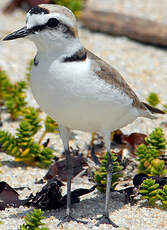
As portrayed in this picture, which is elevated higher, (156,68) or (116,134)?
(156,68)

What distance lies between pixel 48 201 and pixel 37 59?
3.80 ft

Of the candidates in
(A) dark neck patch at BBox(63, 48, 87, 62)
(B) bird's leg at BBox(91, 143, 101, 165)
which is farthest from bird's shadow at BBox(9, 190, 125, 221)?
(A) dark neck patch at BBox(63, 48, 87, 62)

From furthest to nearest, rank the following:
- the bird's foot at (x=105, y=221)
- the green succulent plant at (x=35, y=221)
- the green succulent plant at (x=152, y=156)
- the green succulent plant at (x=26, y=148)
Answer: the green succulent plant at (x=26, y=148)
the green succulent plant at (x=152, y=156)
the bird's foot at (x=105, y=221)
the green succulent plant at (x=35, y=221)

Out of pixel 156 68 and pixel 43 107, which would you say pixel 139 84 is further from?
pixel 43 107

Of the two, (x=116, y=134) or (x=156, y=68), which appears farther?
(x=156, y=68)

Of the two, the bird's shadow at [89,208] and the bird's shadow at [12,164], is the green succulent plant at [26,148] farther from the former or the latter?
the bird's shadow at [89,208]

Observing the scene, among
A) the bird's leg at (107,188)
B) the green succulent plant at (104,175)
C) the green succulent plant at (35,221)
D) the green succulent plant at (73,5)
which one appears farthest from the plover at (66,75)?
the green succulent plant at (73,5)

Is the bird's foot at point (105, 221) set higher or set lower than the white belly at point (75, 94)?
lower

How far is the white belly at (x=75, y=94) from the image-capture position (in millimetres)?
3357

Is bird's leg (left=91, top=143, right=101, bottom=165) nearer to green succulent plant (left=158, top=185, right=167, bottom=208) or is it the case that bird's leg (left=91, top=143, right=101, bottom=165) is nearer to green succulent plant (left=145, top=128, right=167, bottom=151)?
green succulent plant (left=145, top=128, right=167, bottom=151)

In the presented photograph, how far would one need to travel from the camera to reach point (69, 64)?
3.38 metres

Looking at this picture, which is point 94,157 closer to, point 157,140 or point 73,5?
point 157,140

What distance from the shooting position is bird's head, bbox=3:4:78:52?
130 inches

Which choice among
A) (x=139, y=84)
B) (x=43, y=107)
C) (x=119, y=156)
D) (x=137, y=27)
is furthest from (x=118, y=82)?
(x=137, y=27)
